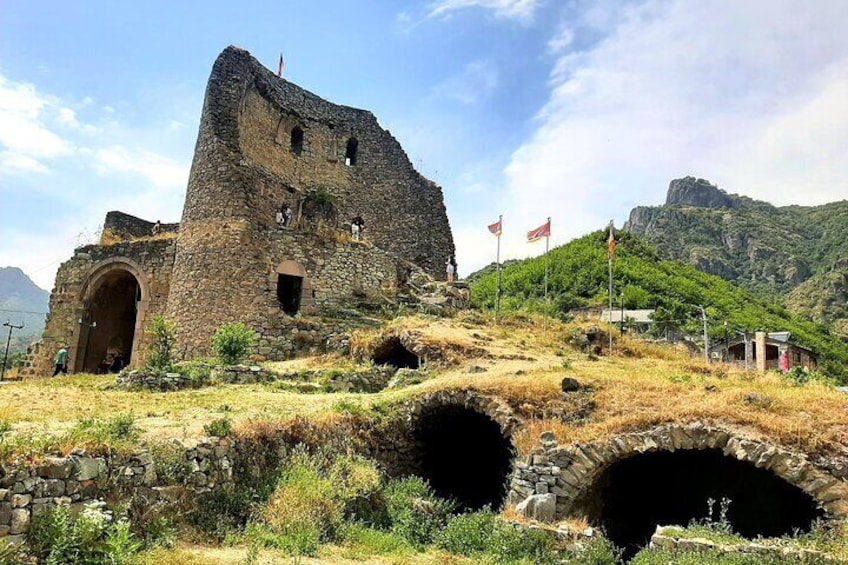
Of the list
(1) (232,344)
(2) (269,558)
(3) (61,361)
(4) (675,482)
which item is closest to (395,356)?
(1) (232,344)

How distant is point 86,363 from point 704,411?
19.4 m

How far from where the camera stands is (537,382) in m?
12.8

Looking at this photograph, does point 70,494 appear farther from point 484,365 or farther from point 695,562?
point 484,365

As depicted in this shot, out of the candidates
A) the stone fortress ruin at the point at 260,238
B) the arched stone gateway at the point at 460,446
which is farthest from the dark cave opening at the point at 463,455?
the stone fortress ruin at the point at 260,238

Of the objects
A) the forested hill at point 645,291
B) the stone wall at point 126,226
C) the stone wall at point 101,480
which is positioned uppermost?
the forested hill at point 645,291

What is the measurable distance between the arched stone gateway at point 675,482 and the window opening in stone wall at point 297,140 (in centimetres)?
1752

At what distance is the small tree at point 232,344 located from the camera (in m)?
16.0

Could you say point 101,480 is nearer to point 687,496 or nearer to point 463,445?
point 463,445

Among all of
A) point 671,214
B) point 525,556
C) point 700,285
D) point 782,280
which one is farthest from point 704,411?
point 671,214

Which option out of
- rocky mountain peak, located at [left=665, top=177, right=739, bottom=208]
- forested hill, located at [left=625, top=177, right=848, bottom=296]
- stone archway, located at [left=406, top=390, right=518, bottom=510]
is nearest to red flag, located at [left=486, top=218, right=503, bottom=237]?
stone archway, located at [left=406, top=390, right=518, bottom=510]

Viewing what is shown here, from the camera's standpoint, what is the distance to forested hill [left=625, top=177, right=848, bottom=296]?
7638 centimetres

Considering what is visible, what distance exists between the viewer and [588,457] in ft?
35.5

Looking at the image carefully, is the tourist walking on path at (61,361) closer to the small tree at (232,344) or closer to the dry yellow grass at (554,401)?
the dry yellow grass at (554,401)

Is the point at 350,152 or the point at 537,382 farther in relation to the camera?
the point at 350,152
